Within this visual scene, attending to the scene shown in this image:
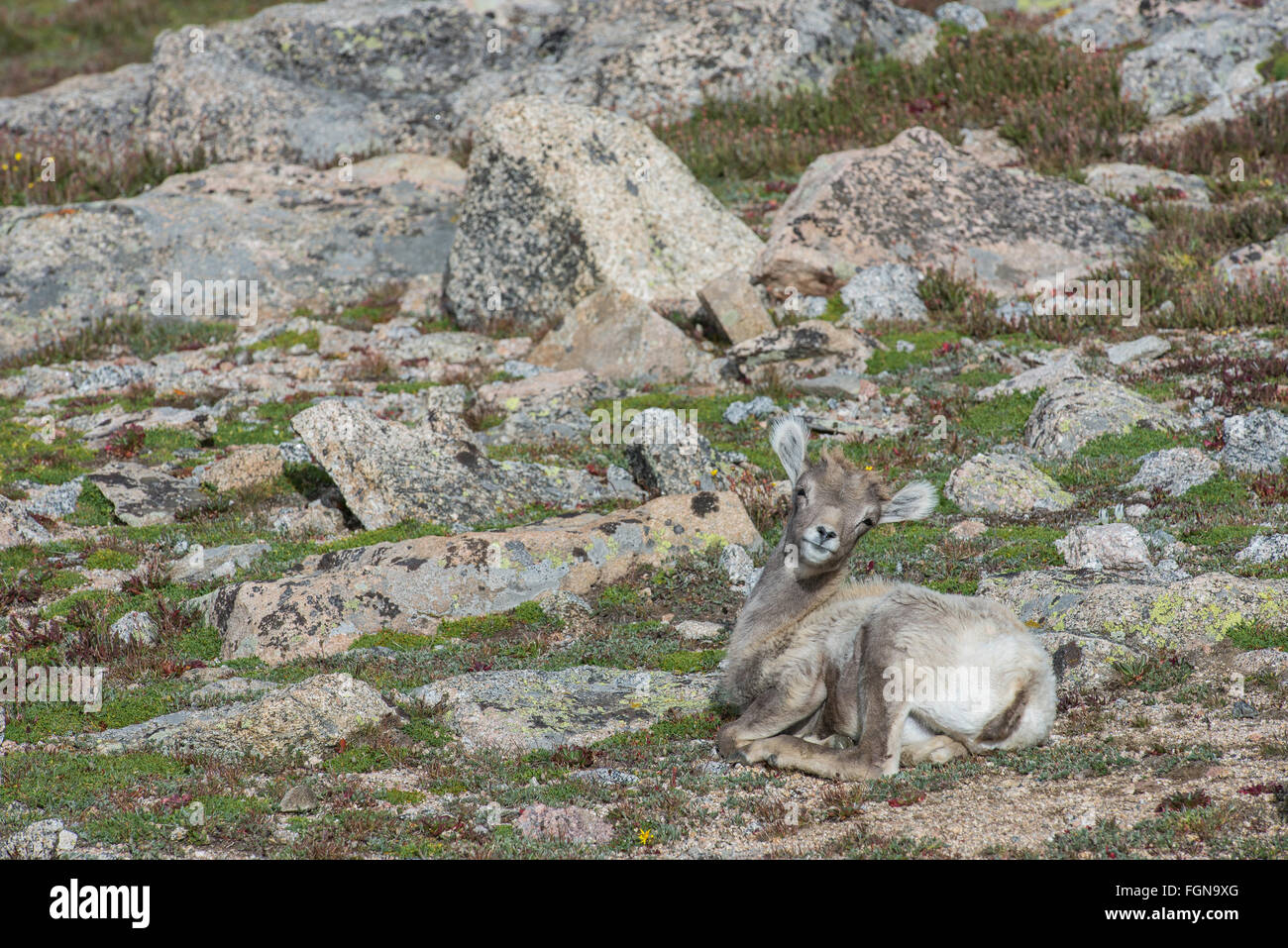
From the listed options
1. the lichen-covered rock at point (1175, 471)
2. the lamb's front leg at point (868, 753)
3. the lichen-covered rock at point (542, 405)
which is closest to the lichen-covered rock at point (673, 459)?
the lichen-covered rock at point (542, 405)

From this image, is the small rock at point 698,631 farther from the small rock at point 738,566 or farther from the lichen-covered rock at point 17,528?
the lichen-covered rock at point 17,528

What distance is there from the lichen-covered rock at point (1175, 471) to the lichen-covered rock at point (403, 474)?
22.5 ft

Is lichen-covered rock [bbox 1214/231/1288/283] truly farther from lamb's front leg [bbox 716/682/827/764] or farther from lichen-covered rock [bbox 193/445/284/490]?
lichen-covered rock [bbox 193/445/284/490]

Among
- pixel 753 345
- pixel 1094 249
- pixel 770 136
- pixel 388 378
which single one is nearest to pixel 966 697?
pixel 753 345

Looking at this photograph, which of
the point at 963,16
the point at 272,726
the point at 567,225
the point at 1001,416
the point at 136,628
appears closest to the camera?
the point at 272,726

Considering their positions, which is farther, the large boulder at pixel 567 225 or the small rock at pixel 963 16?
the small rock at pixel 963 16

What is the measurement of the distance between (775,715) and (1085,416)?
29.9 feet

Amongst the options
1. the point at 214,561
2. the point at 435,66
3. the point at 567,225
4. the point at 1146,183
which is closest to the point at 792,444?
the point at 214,561

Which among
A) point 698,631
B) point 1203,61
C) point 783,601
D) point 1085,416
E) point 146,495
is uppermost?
point 1203,61

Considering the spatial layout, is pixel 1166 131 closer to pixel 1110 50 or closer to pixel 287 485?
pixel 1110 50

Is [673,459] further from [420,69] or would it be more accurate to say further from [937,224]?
[420,69]

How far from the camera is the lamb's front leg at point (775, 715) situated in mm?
8469

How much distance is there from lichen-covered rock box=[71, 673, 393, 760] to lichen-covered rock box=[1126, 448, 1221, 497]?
943 cm

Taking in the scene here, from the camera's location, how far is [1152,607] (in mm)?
9836
